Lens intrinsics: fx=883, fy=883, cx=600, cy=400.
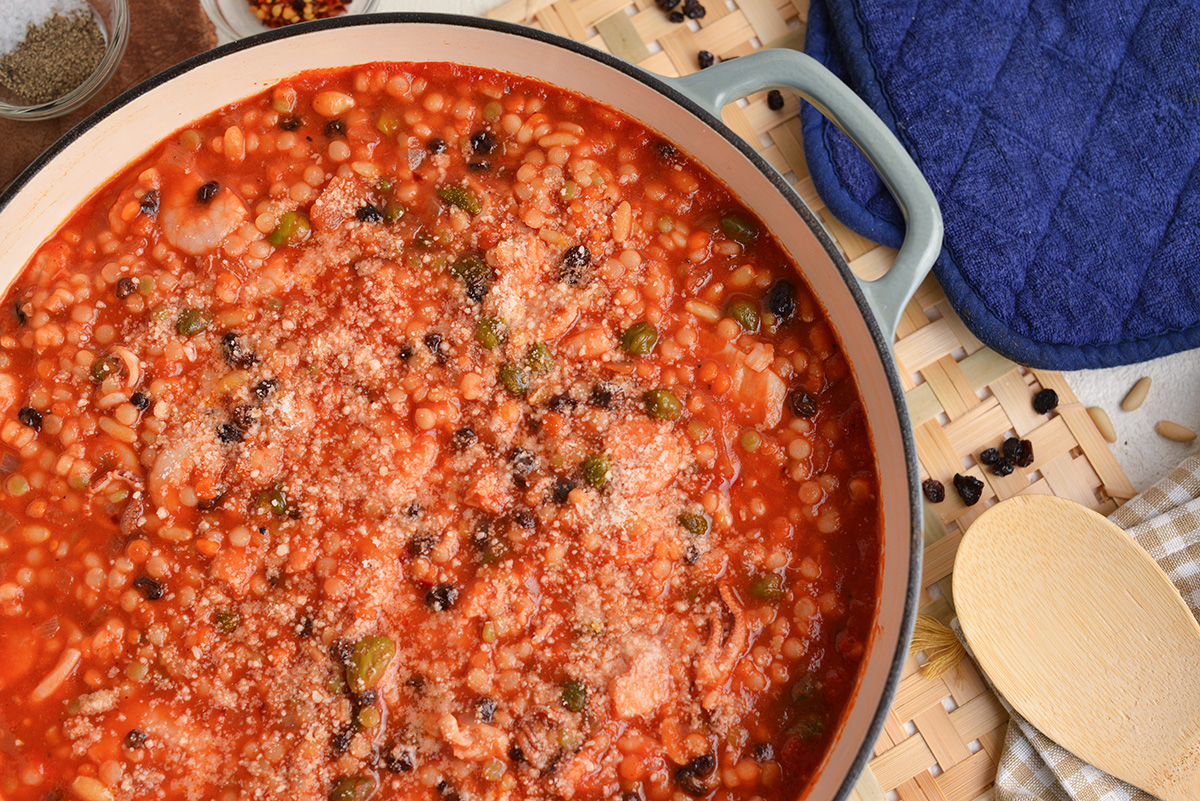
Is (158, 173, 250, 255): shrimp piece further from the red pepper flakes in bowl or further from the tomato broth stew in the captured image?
the red pepper flakes in bowl

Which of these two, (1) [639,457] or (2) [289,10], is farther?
(2) [289,10]

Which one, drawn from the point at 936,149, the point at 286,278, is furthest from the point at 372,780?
the point at 936,149

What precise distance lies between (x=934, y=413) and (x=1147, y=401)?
0.90 meters

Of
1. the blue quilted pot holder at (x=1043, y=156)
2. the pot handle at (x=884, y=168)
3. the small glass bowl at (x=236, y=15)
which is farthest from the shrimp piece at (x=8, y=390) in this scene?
the blue quilted pot holder at (x=1043, y=156)

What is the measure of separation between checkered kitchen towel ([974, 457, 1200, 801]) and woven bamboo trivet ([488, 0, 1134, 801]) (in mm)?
86

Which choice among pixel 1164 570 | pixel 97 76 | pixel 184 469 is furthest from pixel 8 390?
pixel 1164 570

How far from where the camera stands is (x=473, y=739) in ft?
9.12

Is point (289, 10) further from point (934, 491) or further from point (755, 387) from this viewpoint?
point (934, 491)

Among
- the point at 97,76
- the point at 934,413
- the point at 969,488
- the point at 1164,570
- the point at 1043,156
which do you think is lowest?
the point at 1164,570

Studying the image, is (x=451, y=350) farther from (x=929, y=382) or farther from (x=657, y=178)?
(x=929, y=382)

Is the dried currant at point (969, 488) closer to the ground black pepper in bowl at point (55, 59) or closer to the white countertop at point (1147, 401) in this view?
the white countertop at point (1147, 401)

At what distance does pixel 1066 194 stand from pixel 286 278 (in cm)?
293

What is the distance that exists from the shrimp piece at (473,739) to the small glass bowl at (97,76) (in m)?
2.74

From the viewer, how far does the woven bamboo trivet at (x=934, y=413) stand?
329 centimetres
